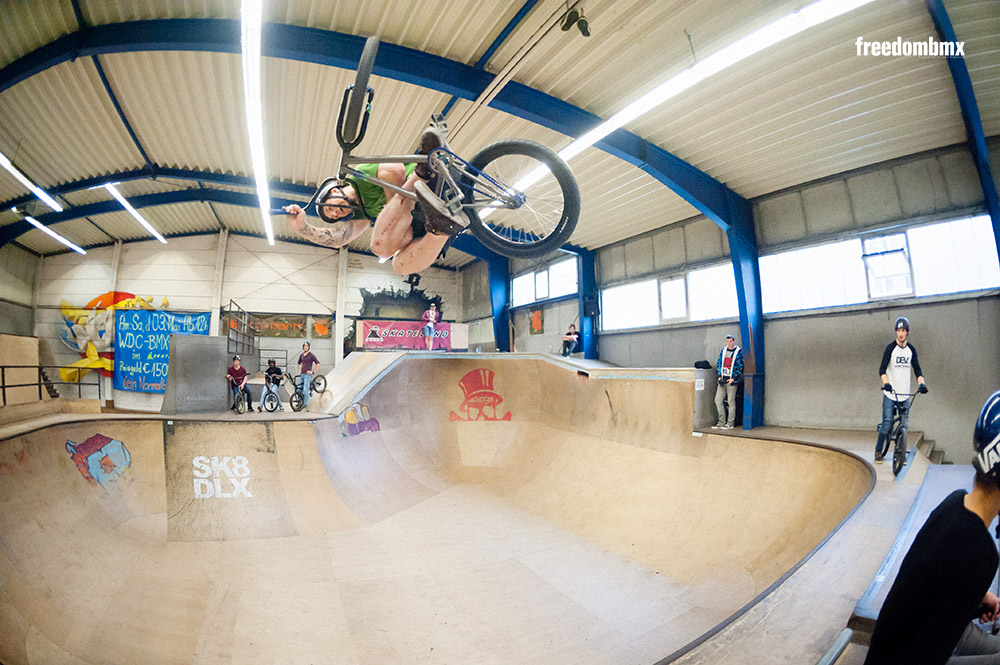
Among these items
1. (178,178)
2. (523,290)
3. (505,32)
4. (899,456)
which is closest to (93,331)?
(178,178)

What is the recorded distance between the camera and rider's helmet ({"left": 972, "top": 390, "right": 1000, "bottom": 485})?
949 millimetres

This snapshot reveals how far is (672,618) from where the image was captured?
300cm

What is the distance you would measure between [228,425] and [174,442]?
0.56 metres

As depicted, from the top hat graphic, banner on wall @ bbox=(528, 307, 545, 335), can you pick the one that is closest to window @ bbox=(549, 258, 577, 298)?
banner on wall @ bbox=(528, 307, 545, 335)

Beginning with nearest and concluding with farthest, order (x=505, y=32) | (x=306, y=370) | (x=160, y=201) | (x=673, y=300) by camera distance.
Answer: (x=505, y=32), (x=306, y=370), (x=673, y=300), (x=160, y=201)

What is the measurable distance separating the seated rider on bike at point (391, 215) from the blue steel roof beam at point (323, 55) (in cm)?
369

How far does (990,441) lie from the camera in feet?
3.17

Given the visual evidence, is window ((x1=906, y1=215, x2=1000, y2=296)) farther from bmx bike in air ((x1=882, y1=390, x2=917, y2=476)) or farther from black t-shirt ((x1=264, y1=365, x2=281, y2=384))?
black t-shirt ((x1=264, y1=365, x2=281, y2=384))

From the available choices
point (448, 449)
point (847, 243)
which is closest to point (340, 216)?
point (448, 449)

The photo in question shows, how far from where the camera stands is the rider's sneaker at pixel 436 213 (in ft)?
7.51

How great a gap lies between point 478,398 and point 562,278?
6.59m

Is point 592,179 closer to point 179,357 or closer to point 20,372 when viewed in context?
point 179,357

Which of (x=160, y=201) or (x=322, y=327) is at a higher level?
(x=160, y=201)

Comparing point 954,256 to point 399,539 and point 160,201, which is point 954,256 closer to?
point 399,539
